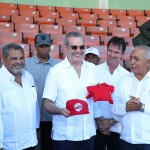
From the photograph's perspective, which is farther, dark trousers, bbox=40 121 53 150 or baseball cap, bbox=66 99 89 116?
dark trousers, bbox=40 121 53 150

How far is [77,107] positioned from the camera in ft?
6.79

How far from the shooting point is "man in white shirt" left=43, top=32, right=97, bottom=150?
7.22ft

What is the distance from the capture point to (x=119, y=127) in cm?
258

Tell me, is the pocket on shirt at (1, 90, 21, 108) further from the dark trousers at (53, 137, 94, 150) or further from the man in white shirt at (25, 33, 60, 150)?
the man in white shirt at (25, 33, 60, 150)

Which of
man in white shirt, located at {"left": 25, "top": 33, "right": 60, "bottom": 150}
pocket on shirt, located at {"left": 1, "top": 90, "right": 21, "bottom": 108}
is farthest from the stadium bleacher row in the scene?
pocket on shirt, located at {"left": 1, "top": 90, "right": 21, "bottom": 108}

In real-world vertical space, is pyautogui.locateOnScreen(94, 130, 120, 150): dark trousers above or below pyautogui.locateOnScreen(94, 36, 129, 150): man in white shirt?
below

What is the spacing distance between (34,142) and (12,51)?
0.65 meters

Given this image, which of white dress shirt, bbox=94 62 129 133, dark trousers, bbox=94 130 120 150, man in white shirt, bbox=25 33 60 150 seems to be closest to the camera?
white dress shirt, bbox=94 62 129 133

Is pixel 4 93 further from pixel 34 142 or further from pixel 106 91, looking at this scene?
pixel 106 91

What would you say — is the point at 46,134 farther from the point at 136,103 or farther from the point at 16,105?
the point at 136,103

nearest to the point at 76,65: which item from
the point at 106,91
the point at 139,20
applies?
the point at 106,91

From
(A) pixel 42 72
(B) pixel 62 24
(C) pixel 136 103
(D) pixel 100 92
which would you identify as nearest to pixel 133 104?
(C) pixel 136 103

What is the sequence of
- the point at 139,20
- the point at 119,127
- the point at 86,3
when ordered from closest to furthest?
the point at 119,127, the point at 139,20, the point at 86,3

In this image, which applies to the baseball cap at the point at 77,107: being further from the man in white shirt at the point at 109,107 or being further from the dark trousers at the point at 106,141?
the dark trousers at the point at 106,141
